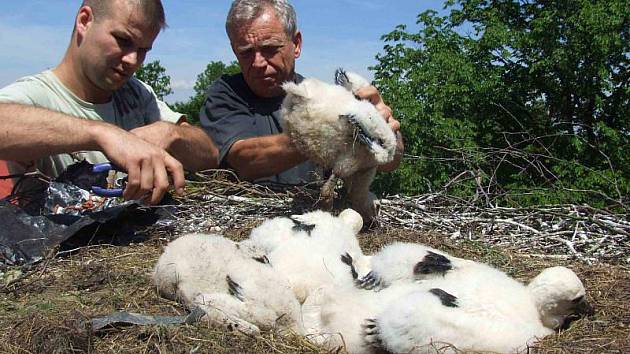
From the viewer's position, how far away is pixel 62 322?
217 cm

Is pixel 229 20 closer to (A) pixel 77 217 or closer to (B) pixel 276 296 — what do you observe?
(A) pixel 77 217

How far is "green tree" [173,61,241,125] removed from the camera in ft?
48.8

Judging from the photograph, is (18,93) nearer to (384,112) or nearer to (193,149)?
(193,149)

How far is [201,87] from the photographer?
17531mm

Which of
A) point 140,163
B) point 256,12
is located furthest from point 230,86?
point 140,163

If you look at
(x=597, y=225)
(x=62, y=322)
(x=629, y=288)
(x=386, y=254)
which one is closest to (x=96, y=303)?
(x=62, y=322)

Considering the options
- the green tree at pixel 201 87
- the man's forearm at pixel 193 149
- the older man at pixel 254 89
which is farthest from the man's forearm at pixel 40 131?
the green tree at pixel 201 87

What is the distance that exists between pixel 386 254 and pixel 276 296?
546mm

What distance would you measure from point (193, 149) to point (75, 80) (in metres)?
0.90

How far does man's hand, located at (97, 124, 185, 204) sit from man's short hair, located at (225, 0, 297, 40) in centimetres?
190

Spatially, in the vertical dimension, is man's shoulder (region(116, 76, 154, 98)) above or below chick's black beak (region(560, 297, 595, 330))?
above

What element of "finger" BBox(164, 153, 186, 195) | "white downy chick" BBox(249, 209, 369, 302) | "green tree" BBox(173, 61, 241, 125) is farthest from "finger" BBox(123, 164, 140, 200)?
"green tree" BBox(173, 61, 241, 125)

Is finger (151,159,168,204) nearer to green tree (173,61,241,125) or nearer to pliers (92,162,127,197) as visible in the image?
pliers (92,162,127,197)

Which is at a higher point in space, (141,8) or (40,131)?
(141,8)
